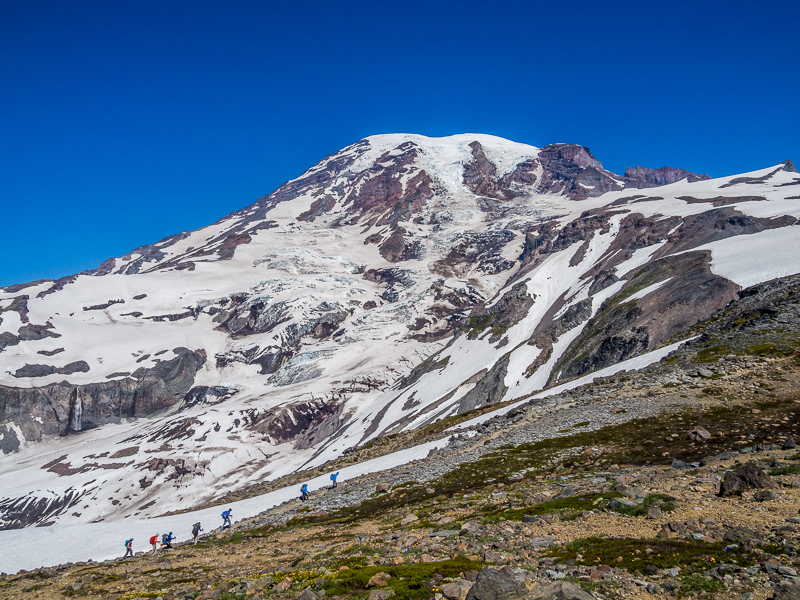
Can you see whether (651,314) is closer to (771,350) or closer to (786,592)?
(771,350)

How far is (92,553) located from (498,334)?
8851 centimetres

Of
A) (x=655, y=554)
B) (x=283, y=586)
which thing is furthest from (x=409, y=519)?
(x=655, y=554)

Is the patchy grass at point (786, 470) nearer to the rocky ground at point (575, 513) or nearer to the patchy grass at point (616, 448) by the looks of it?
the rocky ground at point (575, 513)

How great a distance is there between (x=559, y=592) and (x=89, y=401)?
207747 mm

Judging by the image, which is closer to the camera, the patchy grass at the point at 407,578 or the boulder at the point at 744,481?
the patchy grass at the point at 407,578

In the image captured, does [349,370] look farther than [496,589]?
Yes

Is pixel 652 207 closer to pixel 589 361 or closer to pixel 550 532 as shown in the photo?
pixel 589 361

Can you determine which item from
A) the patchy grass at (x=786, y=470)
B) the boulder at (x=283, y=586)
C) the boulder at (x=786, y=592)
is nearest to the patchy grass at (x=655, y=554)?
the boulder at (x=786, y=592)

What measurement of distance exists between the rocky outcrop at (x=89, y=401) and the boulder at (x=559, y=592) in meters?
196

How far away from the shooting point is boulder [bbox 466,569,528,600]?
375 inches

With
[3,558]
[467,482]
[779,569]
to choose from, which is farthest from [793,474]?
[3,558]

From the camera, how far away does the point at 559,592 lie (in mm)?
9188

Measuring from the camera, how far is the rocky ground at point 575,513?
10.4 metres

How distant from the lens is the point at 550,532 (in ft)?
46.7
